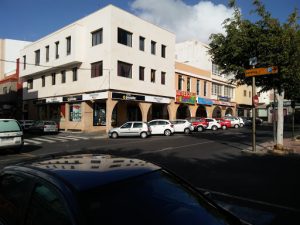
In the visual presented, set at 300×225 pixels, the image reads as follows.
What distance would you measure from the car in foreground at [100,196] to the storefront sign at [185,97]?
33.8m

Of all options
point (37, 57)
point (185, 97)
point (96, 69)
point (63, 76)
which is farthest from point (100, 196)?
point (37, 57)

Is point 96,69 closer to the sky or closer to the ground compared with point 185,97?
closer to the sky

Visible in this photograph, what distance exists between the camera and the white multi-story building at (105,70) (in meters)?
29.1

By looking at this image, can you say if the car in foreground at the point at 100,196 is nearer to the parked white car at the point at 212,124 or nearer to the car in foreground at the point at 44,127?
the car in foreground at the point at 44,127

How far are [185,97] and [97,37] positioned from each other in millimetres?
13360

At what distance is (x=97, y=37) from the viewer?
30.7 meters

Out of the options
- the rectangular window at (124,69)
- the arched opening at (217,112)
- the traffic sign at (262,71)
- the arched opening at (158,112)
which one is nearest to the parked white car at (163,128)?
the rectangular window at (124,69)

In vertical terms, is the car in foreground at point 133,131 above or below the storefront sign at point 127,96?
below

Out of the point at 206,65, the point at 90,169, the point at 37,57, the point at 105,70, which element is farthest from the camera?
the point at 206,65

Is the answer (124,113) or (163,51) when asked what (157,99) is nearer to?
(124,113)

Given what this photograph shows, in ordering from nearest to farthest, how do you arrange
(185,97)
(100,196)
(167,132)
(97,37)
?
(100,196)
(167,132)
(97,37)
(185,97)

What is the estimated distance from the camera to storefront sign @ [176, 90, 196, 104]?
37.0 meters

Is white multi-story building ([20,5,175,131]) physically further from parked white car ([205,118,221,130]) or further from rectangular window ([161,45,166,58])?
parked white car ([205,118,221,130])

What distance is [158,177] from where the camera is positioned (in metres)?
3.09
